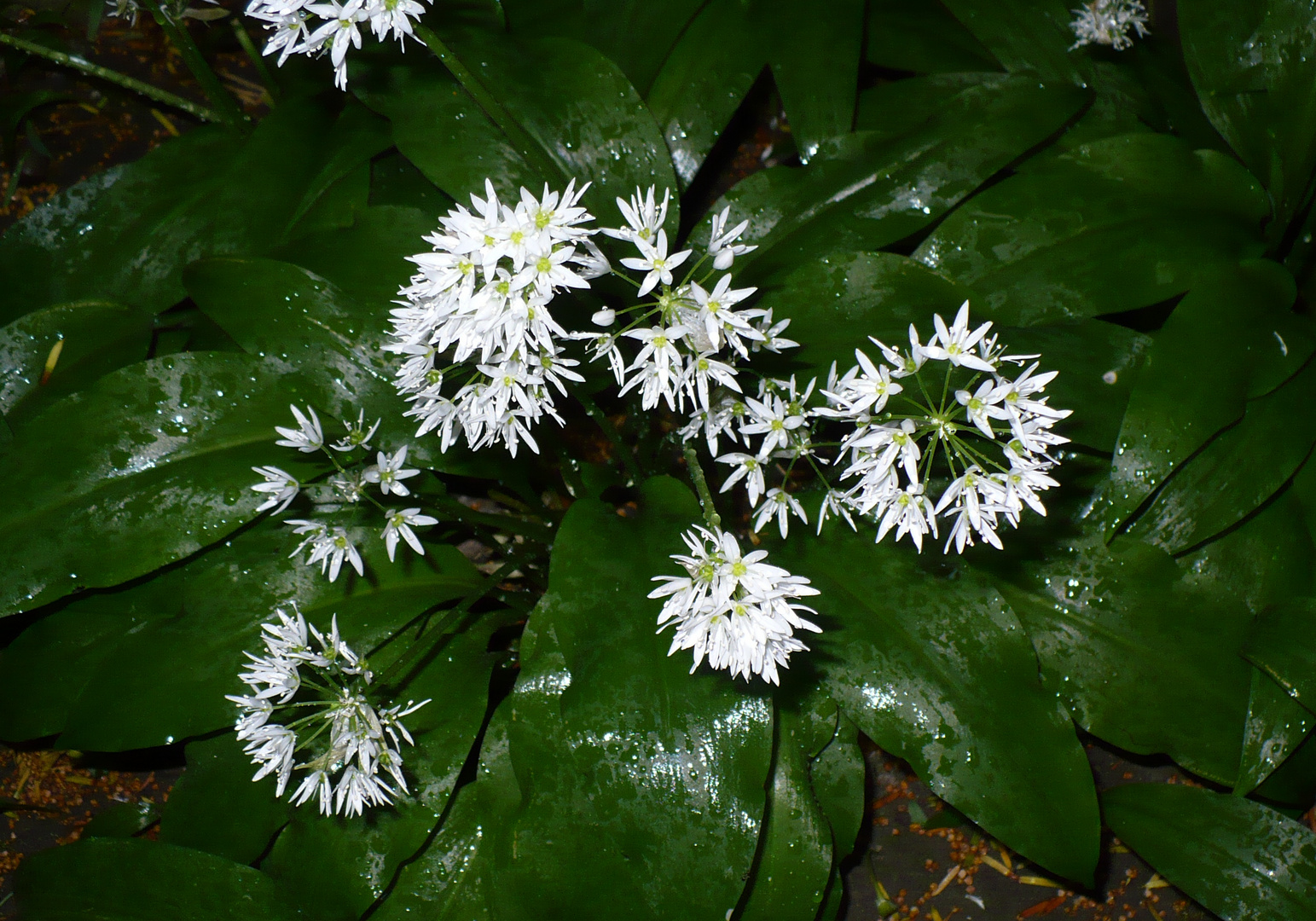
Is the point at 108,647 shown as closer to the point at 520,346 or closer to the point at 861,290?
the point at 520,346

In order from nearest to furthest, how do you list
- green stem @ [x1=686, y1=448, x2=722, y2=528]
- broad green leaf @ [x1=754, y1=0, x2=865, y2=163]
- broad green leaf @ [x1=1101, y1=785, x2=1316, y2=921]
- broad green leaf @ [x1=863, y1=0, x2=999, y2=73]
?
green stem @ [x1=686, y1=448, x2=722, y2=528] < broad green leaf @ [x1=1101, y1=785, x2=1316, y2=921] < broad green leaf @ [x1=754, y1=0, x2=865, y2=163] < broad green leaf @ [x1=863, y1=0, x2=999, y2=73]

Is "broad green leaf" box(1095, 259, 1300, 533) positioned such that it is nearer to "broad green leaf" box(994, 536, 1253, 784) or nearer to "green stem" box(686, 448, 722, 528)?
"broad green leaf" box(994, 536, 1253, 784)

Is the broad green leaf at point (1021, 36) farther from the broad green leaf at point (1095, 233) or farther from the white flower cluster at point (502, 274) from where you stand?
the white flower cluster at point (502, 274)

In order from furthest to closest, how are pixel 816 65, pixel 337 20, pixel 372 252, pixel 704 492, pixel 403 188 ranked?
pixel 403 188, pixel 816 65, pixel 372 252, pixel 704 492, pixel 337 20

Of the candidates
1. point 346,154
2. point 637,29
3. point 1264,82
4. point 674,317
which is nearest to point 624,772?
point 674,317

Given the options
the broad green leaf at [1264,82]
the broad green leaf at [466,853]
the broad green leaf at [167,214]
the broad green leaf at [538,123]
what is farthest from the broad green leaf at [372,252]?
the broad green leaf at [1264,82]

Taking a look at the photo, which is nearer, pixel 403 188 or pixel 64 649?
pixel 64 649

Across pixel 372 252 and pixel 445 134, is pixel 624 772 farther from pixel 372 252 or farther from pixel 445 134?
pixel 445 134

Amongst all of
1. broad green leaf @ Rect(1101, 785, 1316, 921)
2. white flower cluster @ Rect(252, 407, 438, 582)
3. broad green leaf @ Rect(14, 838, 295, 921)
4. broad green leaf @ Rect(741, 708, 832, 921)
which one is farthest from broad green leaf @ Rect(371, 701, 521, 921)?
broad green leaf @ Rect(1101, 785, 1316, 921)
